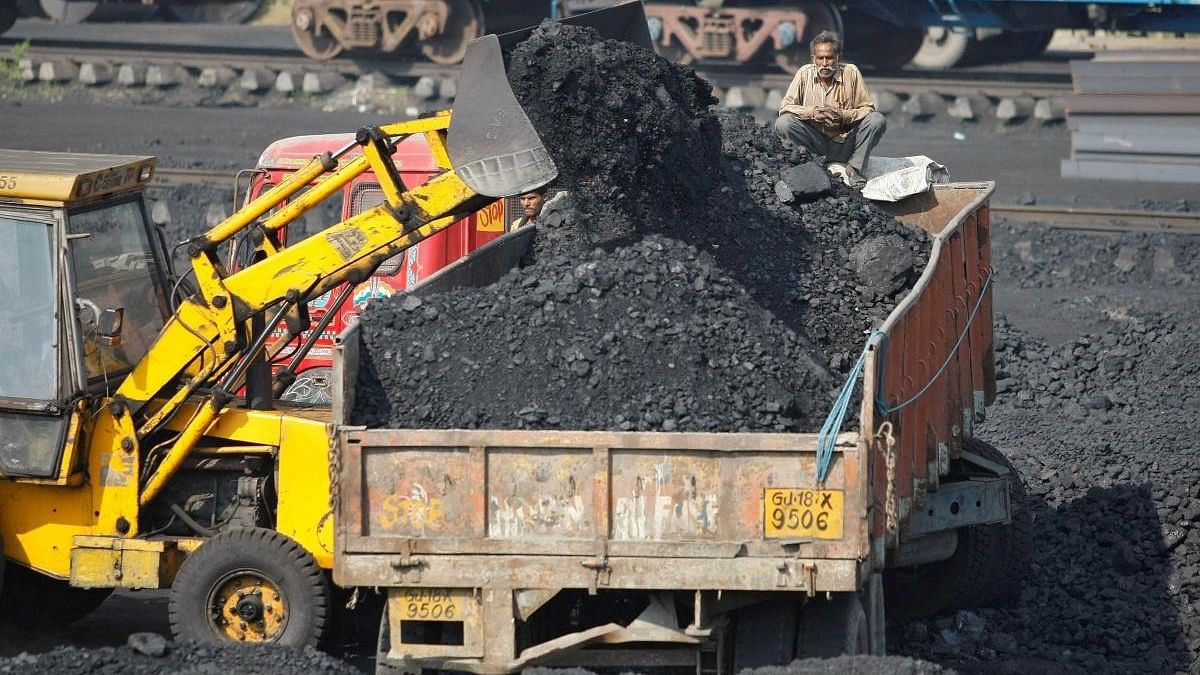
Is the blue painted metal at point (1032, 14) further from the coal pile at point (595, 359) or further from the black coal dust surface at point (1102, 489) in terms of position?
the coal pile at point (595, 359)

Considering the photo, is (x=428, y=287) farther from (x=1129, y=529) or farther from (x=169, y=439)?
(x=1129, y=529)

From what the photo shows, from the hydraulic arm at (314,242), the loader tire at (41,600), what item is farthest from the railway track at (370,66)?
the loader tire at (41,600)

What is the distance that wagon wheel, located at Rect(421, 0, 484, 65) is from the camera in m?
22.4

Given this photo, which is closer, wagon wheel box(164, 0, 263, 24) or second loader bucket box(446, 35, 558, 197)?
second loader bucket box(446, 35, 558, 197)

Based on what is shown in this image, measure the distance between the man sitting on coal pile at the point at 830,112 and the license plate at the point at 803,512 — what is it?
5.11m

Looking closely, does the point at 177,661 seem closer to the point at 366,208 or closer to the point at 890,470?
the point at 890,470

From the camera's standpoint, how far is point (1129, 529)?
9.01 metres

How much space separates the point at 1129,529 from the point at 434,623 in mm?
4666

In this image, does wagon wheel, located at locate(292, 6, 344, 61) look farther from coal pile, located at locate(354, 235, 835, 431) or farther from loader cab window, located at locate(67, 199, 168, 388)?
coal pile, located at locate(354, 235, 835, 431)

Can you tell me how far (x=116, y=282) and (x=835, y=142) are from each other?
17.2 feet

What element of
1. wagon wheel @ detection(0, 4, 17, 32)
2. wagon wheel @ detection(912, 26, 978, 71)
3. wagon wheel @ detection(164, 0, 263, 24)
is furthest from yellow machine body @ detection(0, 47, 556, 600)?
wagon wheel @ detection(164, 0, 263, 24)

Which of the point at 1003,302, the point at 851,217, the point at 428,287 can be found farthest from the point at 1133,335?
the point at 428,287

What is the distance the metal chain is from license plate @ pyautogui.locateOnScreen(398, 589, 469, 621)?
1.65 m

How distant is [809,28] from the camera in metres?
22.1
